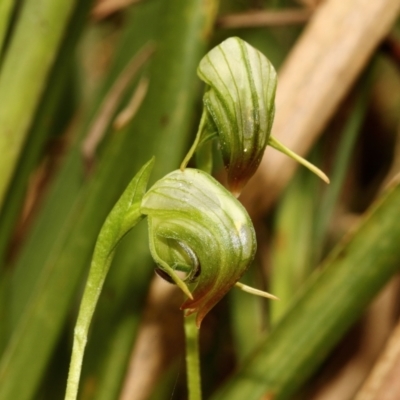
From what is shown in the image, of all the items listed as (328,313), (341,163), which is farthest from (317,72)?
(328,313)

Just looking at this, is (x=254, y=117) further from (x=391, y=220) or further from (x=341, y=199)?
(x=341, y=199)

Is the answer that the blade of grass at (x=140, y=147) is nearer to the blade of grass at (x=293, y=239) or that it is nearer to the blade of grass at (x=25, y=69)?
the blade of grass at (x=25, y=69)

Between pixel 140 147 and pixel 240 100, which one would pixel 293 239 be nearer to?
pixel 140 147

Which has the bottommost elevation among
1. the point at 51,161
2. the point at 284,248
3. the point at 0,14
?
the point at 51,161

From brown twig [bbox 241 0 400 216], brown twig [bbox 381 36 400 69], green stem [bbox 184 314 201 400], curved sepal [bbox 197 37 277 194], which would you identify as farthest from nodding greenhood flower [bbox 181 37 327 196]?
brown twig [bbox 381 36 400 69]

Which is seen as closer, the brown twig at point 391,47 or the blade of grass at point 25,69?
the blade of grass at point 25,69

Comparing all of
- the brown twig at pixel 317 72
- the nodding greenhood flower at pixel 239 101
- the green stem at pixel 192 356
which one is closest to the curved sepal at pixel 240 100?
the nodding greenhood flower at pixel 239 101

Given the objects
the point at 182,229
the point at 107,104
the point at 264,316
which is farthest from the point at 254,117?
the point at 264,316
